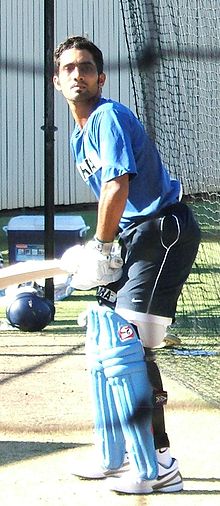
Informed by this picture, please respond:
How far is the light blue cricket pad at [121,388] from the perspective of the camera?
4125 mm

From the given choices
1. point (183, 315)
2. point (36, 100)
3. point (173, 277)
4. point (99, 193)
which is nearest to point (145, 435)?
point (173, 277)

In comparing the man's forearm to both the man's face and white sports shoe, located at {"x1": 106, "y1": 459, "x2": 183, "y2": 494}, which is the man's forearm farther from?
white sports shoe, located at {"x1": 106, "y1": 459, "x2": 183, "y2": 494}

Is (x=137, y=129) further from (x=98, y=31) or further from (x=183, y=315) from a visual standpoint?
(x=98, y=31)

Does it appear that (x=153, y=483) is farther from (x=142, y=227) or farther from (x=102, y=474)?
(x=142, y=227)

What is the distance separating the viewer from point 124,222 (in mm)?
4312

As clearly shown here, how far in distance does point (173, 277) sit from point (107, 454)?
0.72 m

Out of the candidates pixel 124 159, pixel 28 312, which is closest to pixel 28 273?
pixel 124 159

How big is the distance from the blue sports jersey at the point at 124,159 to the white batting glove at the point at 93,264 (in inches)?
8.7

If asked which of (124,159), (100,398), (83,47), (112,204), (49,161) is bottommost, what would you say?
(100,398)

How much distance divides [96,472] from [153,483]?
0.26 metres

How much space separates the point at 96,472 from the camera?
4.43m

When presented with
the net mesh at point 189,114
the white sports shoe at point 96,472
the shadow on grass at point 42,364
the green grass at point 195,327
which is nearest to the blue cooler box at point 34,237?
the green grass at point 195,327

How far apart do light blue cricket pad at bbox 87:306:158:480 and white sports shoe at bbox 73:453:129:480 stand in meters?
0.16

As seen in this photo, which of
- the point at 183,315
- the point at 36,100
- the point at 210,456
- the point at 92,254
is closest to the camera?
the point at 92,254
